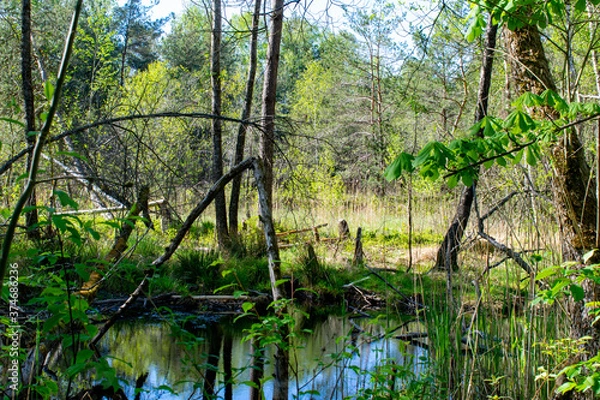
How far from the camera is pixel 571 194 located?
8.75 ft

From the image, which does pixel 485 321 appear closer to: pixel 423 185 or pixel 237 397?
pixel 237 397

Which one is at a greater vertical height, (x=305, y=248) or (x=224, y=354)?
(x=305, y=248)

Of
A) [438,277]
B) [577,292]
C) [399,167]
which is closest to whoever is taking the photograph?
[577,292]

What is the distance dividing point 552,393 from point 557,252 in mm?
689

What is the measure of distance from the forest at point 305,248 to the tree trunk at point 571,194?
1 centimetres

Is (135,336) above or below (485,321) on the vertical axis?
below

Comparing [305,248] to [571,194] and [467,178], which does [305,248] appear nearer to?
[571,194]

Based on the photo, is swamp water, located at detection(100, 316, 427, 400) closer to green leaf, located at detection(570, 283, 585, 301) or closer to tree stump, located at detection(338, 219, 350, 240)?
green leaf, located at detection(570, 283, 585, 301)

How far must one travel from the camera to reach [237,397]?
178 inches

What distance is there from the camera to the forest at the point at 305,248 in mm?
2206

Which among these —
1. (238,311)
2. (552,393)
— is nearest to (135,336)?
(238,311)

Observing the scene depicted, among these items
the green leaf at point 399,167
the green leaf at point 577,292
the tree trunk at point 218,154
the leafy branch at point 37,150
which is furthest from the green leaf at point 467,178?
the tree trunk at point 218,154

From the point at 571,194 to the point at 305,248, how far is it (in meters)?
5.41

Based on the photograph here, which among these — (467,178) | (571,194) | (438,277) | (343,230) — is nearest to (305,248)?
(438,277)
